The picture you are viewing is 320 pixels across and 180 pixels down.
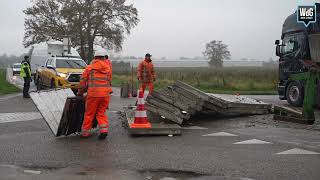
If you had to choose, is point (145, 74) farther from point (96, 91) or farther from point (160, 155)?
point (160, 155)

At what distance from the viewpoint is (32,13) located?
175ft

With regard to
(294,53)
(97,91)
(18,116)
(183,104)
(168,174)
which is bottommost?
(168,174)

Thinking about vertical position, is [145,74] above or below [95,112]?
above

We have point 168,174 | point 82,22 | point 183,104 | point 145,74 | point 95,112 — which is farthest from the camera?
point 82,22

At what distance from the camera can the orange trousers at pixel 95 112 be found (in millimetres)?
9203

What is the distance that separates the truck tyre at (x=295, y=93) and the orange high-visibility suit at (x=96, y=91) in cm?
950

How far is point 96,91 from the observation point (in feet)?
30.0

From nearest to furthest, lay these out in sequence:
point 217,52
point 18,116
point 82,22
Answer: point 18,116 < point 82,22 < point 217,52

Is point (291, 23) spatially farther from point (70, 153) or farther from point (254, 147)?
point (70, 153)

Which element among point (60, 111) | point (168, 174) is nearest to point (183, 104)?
point (60, 111)

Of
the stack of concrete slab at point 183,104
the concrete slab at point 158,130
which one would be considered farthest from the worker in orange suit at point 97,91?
the stack of concrete slab at point 183,104

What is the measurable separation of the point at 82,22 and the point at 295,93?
37991mm

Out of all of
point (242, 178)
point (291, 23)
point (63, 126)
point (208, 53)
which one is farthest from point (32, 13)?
point (208, 53)

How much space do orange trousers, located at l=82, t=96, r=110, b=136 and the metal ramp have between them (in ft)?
0.90
